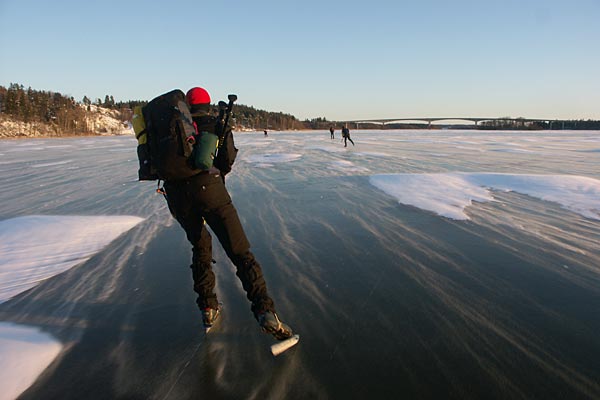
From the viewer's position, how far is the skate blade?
6.66ft

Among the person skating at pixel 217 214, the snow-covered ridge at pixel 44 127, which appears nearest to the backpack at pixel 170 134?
the person skating at pixel 217 214

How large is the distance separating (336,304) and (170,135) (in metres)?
1.82

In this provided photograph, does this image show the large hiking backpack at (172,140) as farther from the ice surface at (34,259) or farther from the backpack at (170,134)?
the ice surface at (34,259)

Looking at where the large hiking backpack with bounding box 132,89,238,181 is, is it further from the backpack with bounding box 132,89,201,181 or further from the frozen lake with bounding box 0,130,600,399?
the frozen lake with bounding box 0,130,600,399

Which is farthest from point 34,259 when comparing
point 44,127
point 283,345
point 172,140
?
point 44,127

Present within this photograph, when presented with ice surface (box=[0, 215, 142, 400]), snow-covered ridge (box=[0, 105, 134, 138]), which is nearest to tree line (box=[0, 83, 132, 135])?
snow-covered ridge (box=[0, 105, 134, 138])

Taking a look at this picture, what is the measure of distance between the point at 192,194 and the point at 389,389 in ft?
5.50

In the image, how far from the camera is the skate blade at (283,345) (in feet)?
6.66

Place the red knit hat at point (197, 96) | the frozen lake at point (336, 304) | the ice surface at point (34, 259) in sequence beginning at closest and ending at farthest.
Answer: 1. the frozen lake at point (336, 304)
2. the ice surface at point (34, 259)
3. the red knit hat at point (197, 96)

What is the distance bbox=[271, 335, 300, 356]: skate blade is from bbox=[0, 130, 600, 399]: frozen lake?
0.04 metres

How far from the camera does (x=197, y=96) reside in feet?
7.19

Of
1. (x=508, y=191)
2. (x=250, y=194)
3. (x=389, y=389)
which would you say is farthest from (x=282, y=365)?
(x=508, y=191)

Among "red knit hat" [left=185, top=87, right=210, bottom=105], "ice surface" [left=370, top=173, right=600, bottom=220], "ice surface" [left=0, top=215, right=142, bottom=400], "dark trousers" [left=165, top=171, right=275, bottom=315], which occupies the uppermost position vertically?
"red knit hat" [left=185, top=87, right=210, bottom=105]

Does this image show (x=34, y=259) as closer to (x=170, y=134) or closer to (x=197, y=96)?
(x=170, y=134)
